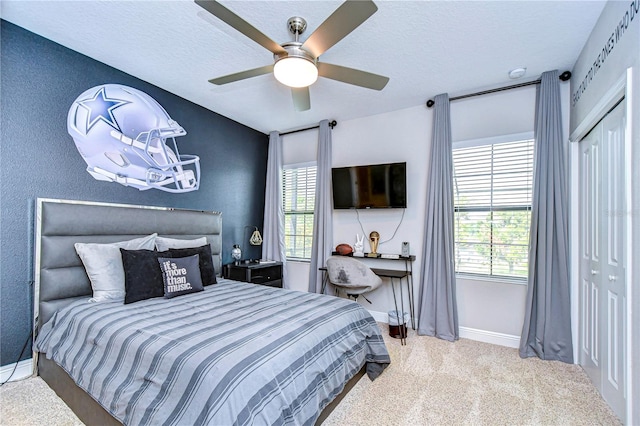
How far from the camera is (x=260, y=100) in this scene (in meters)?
3.61

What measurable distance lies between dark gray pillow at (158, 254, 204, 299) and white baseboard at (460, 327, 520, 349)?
9.40 feet

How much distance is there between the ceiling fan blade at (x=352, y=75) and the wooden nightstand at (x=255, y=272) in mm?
2594

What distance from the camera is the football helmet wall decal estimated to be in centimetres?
270

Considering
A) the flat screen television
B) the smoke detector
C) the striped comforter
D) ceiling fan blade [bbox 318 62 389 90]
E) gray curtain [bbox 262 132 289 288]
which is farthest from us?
gray curtain [bbox 262 132 289 288]

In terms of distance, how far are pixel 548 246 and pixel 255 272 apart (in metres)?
3.30

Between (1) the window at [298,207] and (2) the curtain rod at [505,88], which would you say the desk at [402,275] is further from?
(2) the curtain rod at [505,88]

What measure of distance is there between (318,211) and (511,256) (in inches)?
94.3

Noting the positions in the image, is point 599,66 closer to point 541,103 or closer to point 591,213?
point 541,103

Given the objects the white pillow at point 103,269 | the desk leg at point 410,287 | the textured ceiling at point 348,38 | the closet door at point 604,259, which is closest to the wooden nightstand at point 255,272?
the white pillow at point 103,269

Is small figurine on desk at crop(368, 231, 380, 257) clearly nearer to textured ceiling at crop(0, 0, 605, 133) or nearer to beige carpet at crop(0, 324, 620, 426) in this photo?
beige carpet at crop(0, 324, 620, 426)

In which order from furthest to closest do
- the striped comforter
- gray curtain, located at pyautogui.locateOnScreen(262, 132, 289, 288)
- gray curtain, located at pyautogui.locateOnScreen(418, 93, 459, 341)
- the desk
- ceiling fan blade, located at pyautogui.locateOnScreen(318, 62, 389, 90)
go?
gray curtain, located at pyautogui.locateOnScreen(262, 132, 289, 288)
the desk
gray curtain, located at pyautogui.locateOnScreen(418, 93, 459, 341)
ceiling fan blade, located at pyautogui.locateOnScreen(318, 62, 389, 90)
the striped comforter

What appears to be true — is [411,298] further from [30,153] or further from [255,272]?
[30,153]

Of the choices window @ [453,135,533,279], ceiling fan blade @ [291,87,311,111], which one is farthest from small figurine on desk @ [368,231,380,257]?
ceiling fan blade @ [291,87,311,111]

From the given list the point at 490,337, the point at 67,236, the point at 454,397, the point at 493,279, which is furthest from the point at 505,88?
the point at 67,236
